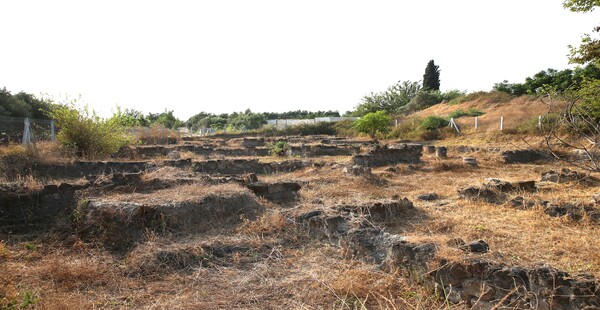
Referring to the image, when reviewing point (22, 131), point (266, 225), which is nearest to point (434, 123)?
point (22, 131)

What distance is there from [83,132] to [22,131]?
329 cm

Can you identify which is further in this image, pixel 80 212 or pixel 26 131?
pixel 26 131

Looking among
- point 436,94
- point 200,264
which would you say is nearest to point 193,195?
point 200,264

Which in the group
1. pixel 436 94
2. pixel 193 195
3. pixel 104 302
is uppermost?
pixel 436 94

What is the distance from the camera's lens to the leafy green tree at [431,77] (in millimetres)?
51312

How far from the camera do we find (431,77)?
2025 inches

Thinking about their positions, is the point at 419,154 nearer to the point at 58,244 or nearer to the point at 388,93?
the point at 58,244

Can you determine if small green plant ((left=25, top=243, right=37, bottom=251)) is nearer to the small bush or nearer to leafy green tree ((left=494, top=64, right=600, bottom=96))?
the small bush

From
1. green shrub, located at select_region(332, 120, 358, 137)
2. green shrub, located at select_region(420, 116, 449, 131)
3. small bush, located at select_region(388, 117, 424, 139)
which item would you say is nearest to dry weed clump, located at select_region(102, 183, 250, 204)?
small bush, located at select_region(388, 117, 424, 139)

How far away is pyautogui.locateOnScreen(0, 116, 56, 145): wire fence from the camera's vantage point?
14969 millimetres

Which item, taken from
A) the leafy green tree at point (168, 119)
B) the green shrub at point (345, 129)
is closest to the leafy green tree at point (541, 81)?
the green shrub at point (345, 129)

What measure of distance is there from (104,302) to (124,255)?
4.71 ft

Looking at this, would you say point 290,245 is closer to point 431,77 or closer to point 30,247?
point 30,247

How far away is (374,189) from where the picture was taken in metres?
9.53
